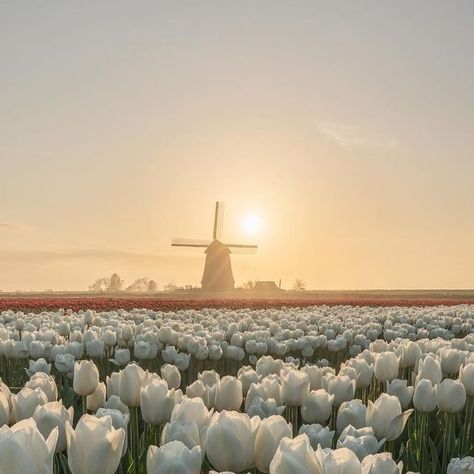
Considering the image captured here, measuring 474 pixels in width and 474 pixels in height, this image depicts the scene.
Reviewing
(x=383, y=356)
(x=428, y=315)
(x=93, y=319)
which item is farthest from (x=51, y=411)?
(x=428, y=315)

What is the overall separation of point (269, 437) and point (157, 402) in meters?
1.07

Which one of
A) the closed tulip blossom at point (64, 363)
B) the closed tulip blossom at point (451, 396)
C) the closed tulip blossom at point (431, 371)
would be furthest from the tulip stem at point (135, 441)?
the closed tulip blossom at point (64, 363)

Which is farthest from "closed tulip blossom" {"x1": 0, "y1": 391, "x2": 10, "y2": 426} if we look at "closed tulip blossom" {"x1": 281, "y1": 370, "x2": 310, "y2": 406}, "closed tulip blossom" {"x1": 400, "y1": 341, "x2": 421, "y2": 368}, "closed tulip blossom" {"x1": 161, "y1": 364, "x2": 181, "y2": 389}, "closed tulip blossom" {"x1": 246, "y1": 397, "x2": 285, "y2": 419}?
"closed tulip blossom" {"x1": 400, "y1": 341, "x2": 421, "y2": 368}

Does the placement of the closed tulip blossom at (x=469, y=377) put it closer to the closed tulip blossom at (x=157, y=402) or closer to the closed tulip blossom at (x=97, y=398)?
→ the closed tulip blossom at (x=157, y=402)

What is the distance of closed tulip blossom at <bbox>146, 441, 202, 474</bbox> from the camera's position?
7.89 ft

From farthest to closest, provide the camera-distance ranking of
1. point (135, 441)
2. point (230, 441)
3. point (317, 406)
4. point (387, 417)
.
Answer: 1. point (317, 406)
2. point (135, 441)
3. point (387, 417)
4. point (230, 441)

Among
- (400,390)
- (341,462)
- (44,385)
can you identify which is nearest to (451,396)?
(400,390)

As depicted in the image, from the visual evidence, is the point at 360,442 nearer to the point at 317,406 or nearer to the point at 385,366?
the point at 317,406

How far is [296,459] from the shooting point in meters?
2.15

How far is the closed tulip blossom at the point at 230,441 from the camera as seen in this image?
287 cm

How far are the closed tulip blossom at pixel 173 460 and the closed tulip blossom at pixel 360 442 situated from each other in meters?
0.87

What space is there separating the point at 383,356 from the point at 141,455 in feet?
9.18

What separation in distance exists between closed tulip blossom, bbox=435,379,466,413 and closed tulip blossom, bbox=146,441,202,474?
8.76ft

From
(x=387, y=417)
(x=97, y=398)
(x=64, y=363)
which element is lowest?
(x=64, y=363)
